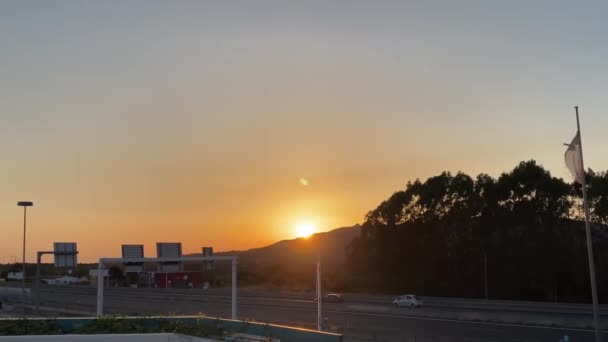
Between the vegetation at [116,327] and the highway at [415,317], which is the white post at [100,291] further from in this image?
the vegetation at [116,327]

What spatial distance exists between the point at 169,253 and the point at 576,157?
15.7 metres

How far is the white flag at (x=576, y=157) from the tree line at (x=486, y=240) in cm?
4778

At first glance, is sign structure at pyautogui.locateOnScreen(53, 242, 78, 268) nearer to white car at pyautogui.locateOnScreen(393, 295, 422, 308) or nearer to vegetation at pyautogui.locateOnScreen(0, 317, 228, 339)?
vegetation at pyautogui.locateOnScreen(0, 317, 228, 339)

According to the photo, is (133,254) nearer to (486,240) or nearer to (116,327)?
(116,327)

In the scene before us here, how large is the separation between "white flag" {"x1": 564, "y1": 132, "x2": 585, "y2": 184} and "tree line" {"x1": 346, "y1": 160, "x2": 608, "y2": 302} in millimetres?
47778

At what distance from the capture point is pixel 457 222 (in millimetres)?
75812

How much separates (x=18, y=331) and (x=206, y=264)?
16.5 meters

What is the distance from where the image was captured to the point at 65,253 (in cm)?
3362

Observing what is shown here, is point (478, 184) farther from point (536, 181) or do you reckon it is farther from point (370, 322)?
point (370, 322)

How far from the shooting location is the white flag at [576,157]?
21.0 m

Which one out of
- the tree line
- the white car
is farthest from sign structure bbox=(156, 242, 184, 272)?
the tree line

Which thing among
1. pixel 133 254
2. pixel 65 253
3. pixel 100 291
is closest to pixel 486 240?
pixel 65 253

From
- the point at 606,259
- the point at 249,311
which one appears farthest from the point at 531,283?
the point at 249,311

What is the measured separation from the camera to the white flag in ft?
68.8
